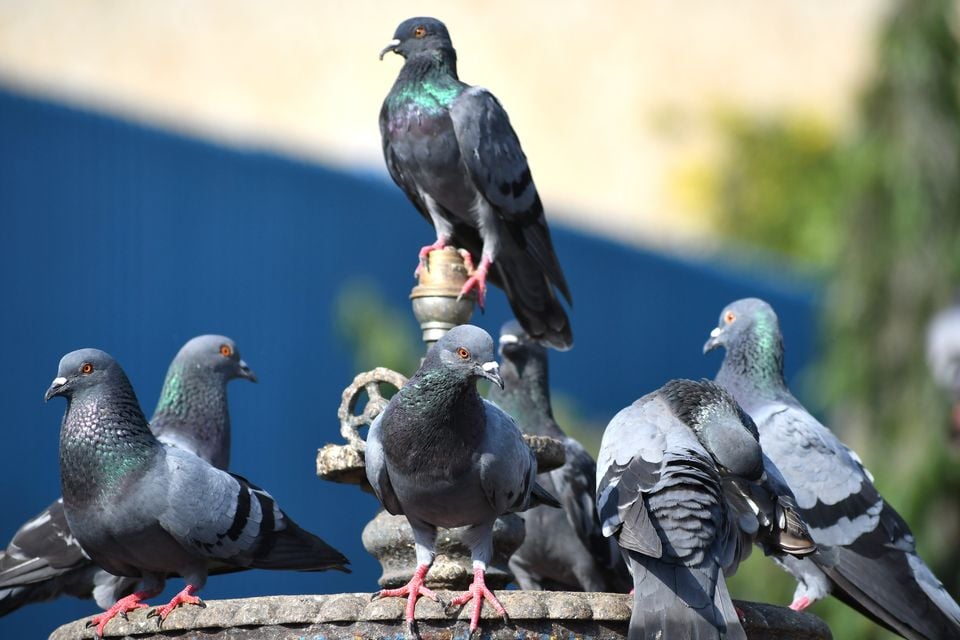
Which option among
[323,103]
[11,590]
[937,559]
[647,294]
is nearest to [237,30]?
[323,103]

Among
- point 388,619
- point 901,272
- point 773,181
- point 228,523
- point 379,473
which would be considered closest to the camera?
point 388,619

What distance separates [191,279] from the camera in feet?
37.9

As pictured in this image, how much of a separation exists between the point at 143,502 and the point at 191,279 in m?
6.13

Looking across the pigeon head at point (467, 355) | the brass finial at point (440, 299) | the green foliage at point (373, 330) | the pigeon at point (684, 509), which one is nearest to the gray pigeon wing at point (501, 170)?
the brass finial at point (440, 299)

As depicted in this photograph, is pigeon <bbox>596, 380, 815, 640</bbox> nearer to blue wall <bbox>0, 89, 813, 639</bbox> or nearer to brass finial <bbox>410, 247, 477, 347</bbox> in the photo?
brass finial <bbox>410, 247, 477, 347</bbox>

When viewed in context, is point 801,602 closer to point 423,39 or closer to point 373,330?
point 423,39

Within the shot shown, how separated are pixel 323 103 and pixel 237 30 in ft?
8.21

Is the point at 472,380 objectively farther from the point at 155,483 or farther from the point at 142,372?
the point at 142,372

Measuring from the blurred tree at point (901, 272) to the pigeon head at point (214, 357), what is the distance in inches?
232

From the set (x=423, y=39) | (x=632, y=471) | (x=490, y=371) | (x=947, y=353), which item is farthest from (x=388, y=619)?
(x=947, y=353)

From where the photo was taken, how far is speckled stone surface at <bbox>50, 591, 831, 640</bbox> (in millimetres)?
4793

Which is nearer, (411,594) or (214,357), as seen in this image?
(411,594)

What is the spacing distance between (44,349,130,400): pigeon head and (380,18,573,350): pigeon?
175 centimetres

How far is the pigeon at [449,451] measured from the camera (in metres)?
5.25
